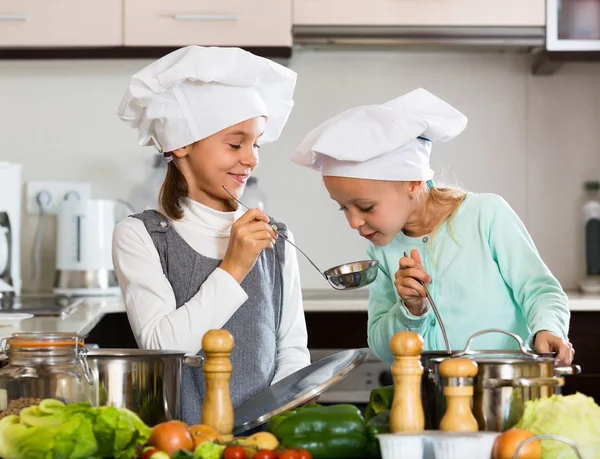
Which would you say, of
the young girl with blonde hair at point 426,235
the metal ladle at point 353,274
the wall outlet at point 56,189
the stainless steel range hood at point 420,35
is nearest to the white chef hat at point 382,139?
the young girl with blonde hair at point 426,235

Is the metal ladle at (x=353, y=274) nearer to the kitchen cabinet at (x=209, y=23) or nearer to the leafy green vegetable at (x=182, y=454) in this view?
the leafy green vegetable at (x=182, y=454)

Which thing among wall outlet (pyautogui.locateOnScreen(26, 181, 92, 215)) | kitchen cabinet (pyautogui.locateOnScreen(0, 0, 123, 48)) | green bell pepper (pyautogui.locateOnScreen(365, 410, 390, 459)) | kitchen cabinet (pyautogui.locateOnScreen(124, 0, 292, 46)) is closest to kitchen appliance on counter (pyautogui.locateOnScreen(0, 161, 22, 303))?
wall outlet (pyautogui.locateOnScreen(26, 181, 92, 215))

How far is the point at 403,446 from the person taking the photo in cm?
76

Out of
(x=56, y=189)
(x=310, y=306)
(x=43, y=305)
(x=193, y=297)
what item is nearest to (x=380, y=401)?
(x=193, y=297)

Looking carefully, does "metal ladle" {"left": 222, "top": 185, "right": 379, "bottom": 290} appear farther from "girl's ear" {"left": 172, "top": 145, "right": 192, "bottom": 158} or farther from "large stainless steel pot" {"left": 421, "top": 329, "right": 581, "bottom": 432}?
"large stainless steel pot" {"left": 421, "top": 329, "right": 581, "bottom": 432}

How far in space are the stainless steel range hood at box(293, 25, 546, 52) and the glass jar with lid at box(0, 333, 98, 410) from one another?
1813mm

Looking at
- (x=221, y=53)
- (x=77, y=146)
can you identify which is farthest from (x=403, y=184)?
(x=77, y=146)

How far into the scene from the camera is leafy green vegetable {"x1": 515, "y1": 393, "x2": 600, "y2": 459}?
77cm

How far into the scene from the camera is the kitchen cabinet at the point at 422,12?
102 inches

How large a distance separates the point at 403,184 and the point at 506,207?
229mm

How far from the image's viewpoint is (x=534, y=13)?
2605mm

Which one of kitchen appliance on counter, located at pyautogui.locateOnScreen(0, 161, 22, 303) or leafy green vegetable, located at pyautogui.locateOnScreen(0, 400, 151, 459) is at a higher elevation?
kitchen appliance on counter, located at pyautogui.locateOnScreen(0, 161, 22, 303)

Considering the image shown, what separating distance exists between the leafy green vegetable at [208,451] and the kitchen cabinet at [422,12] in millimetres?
1973

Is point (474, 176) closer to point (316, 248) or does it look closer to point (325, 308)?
point (316, 248)
